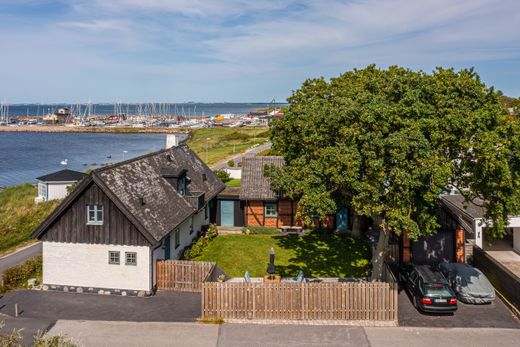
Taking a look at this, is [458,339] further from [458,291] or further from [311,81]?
[311,81]

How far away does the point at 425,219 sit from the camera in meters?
18.0

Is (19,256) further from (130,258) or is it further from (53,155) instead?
(53,155)

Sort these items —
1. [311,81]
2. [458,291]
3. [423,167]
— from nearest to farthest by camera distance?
[423,167] → [458,291] → [311,81]

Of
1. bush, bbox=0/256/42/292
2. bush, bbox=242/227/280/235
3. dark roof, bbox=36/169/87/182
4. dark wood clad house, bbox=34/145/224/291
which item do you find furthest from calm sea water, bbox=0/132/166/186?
dark wood clad house, bbox=34/145/224/291

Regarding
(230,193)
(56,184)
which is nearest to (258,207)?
(230,193)

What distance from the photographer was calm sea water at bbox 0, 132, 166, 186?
8156 centimetres

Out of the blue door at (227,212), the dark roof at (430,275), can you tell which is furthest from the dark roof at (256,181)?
the dark roof at (430,275)

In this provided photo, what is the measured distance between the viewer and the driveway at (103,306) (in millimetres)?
18219

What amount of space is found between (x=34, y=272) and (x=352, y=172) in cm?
1867

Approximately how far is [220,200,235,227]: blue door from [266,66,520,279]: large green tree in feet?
47.8

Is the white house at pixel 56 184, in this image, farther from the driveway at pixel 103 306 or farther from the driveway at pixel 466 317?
the driveway at pixel 466 317

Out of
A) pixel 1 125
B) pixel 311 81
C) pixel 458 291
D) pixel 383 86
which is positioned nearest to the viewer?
pixel 458 291

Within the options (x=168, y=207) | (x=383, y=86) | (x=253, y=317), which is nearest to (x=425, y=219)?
(x=383, y=86)

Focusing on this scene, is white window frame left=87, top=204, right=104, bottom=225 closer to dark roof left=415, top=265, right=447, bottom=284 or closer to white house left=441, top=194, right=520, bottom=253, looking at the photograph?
dark roof left=415, top=265, right=447, bottom=284
